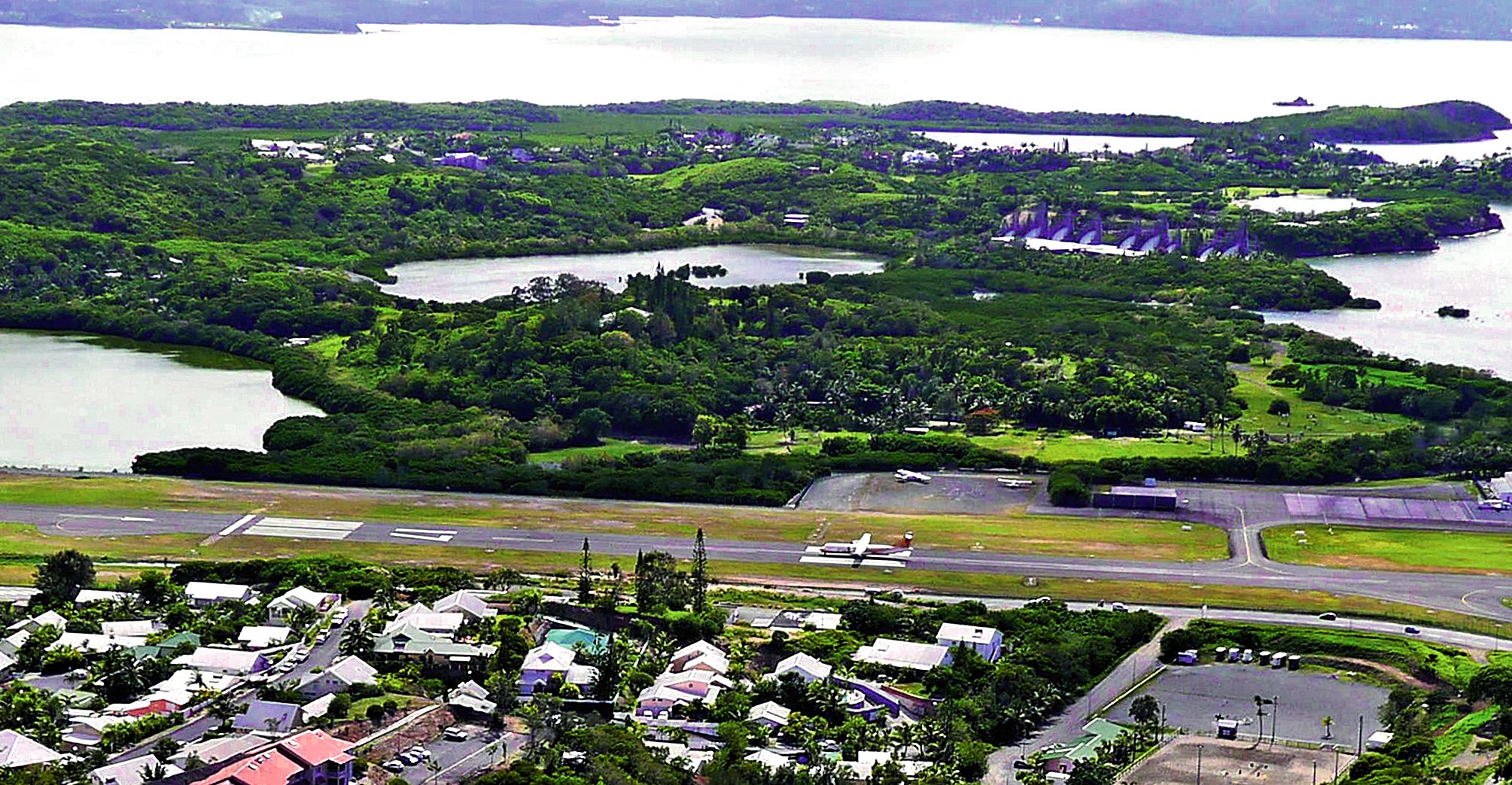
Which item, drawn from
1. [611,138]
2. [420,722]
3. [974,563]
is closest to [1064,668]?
[974,563]

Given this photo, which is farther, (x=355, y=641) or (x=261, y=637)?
(x=261, y=637)

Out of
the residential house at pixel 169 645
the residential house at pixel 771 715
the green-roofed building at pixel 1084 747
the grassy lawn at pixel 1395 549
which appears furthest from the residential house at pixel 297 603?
the grassy lawn at pixel 1395 549

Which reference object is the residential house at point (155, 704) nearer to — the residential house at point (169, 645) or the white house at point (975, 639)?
the residential house at point (169, 645)

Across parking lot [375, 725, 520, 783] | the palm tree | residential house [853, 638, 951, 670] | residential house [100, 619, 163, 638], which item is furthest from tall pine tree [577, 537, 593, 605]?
residential house [100, 619, 163, 638]

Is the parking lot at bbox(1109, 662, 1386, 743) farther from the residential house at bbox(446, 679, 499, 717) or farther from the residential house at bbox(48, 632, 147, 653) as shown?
the residential house at bbox(48, 632, 147, 653)

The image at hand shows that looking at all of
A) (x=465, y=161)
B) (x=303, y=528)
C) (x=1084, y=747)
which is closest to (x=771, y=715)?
(x=1084, y=747)

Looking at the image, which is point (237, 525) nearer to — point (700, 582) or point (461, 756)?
point (700, 582)
